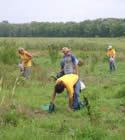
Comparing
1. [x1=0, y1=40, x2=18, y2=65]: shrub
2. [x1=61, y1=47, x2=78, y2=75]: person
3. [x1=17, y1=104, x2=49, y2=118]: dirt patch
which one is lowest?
[x1=17, y1=104, x2=49, y2=118]: dirt patch

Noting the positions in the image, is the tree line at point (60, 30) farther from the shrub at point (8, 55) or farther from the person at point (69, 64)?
the person at point (69, 64)

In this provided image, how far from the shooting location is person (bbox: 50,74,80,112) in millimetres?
5808

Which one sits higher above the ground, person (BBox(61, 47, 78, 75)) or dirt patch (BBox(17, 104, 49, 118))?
person (BBox(61, 47, 78, 75))

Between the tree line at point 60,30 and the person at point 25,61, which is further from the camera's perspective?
the tree line at point 60,30

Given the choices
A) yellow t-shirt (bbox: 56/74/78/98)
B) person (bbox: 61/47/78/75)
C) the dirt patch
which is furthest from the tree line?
the dirt patch

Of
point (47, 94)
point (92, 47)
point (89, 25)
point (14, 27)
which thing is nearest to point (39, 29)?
point (14, 27)

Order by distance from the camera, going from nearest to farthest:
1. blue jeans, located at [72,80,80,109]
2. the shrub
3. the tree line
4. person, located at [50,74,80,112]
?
person, located at [50,74,80,112] → blue jeans, located at [72,80,80,109] → the shrub → the tree line

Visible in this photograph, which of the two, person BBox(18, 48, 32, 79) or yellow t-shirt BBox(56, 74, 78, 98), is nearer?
yellow t-shirt BBox(56, 74, 78, 98)

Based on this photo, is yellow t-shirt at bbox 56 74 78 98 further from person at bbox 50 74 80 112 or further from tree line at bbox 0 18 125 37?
tree line at bbox 0 18 125 37

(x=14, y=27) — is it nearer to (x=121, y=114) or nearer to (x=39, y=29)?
(x=39, y=29)

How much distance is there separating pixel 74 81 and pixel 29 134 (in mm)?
2210

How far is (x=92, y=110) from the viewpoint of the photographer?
4.75m

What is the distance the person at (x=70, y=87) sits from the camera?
229 inches

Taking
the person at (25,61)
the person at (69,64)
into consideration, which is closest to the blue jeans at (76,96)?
the person at (69,64)
